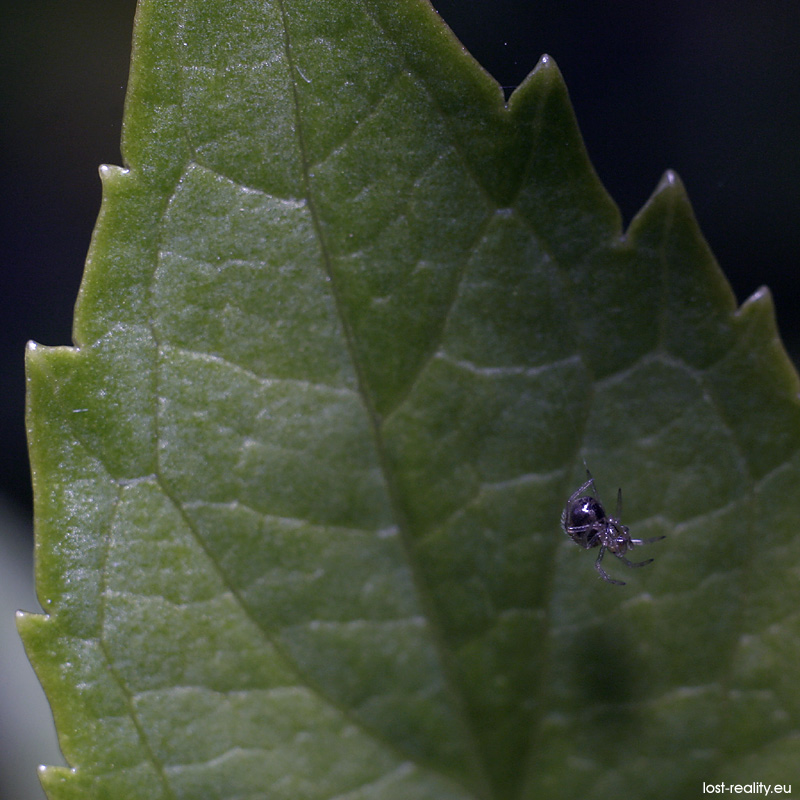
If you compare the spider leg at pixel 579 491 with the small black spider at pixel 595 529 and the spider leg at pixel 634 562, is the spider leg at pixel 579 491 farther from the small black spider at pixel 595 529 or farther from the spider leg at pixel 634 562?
the spider leg at pixel 634 562

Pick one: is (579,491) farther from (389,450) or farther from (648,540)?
(389,450)

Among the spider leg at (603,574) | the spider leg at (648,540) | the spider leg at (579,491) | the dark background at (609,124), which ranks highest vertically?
the dark background at (609,124)

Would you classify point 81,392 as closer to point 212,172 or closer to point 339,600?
point 212,172

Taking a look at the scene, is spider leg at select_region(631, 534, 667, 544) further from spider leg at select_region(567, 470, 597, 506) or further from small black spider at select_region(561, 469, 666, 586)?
spider leg at select_region(567, 470, 597, 506)

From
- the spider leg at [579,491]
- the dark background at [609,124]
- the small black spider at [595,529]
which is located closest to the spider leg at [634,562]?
the small black spider at [595,529]

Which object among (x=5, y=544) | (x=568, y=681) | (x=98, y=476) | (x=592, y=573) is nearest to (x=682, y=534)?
(x=592, y=573)

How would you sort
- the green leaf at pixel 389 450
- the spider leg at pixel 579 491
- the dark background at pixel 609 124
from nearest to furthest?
the green leaf at pixel 389 450
the spider leg at pixel 579 491
the dark background at pixel 609 124
